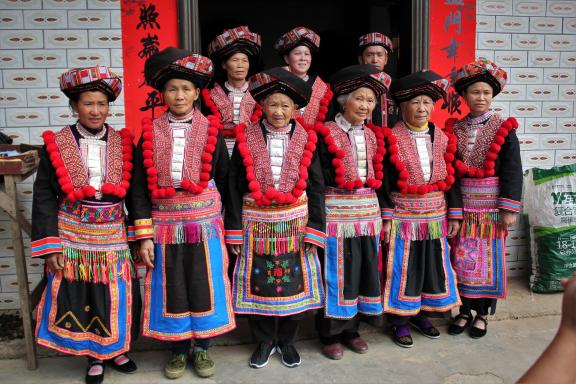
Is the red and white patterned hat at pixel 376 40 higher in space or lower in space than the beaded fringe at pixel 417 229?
higher

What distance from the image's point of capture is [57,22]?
367 centimetres

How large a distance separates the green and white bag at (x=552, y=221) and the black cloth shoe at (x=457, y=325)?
1.04 metres

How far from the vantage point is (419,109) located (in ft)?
10.4

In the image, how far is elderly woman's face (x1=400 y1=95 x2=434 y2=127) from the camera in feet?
10.4

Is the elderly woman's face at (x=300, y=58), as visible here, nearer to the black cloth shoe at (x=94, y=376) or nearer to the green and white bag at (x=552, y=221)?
the green and white bag at (x=552, y=221)

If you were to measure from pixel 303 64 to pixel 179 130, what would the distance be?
1.18m

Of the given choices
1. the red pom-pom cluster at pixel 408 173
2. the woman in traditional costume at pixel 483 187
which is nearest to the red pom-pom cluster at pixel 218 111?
the red pom-pom cluster at pixel 408 173

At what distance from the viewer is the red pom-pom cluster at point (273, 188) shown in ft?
9.30

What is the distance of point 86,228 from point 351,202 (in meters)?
1.52

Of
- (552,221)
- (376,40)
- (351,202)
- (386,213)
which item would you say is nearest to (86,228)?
(351,202)

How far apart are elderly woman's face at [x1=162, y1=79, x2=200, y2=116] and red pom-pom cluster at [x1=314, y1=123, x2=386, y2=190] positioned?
2.57ft

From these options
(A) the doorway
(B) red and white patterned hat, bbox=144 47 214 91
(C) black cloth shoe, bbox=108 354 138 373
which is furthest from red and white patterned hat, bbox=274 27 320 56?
(A) the doorway

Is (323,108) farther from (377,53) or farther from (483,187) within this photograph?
(483,187)

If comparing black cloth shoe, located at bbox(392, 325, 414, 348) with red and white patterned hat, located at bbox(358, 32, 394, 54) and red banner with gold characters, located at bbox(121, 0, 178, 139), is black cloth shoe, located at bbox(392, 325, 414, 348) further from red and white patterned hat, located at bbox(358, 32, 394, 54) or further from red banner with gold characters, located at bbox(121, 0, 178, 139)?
red banner with gold characters, located at bbox(121, 0, 178, 139)
